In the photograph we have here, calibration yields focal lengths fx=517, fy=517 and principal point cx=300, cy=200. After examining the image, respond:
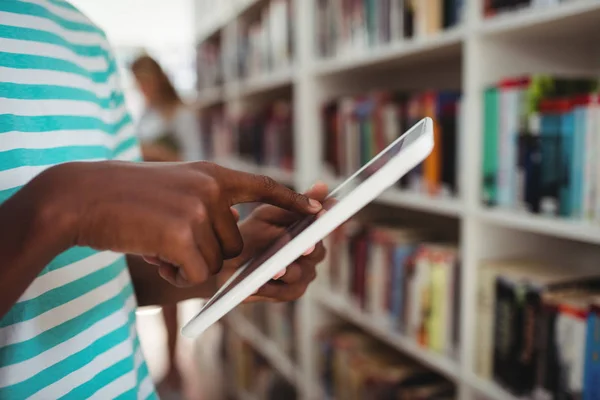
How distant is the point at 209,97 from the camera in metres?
3.23

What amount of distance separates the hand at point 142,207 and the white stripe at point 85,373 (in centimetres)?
26

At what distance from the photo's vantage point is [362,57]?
151 centimetres

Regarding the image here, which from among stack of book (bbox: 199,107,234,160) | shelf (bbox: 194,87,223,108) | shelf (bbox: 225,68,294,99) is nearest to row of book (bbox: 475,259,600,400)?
shelf (bbox: 225,68,294,99)

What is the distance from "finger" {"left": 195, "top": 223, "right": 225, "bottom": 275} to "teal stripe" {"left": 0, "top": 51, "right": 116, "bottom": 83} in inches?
13.6

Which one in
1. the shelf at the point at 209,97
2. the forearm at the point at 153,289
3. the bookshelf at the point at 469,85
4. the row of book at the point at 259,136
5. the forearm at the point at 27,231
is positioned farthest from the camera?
the shelf at the point at 209,97

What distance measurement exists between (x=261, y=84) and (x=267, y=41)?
0.19m

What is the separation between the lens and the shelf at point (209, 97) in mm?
3053

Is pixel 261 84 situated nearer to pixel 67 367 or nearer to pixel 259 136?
pixel 259 136

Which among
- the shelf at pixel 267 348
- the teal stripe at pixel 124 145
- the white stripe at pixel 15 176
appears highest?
the teal stripe at pixel 124 145

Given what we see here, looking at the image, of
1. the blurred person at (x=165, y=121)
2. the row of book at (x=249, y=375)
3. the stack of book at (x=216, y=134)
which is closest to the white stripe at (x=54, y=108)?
the row of book at (x=249, y=375)

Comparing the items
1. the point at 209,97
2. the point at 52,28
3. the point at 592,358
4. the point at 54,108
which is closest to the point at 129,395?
the point at 54,108

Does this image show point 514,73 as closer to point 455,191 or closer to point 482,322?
point 455,191

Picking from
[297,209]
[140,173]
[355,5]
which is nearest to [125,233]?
[140,173]

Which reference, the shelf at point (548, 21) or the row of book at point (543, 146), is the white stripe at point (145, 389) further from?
the shelf at point (548, 21)
